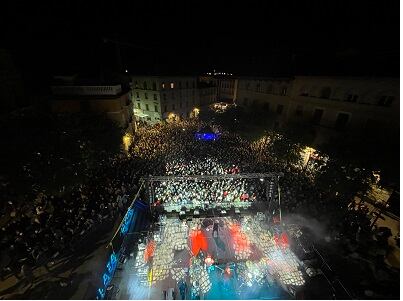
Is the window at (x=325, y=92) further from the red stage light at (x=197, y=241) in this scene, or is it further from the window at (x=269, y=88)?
the red stage light at (x=197, y=241)

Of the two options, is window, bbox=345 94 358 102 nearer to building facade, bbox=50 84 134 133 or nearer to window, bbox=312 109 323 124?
window, bbox=312 109 323 124

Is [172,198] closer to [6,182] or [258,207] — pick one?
[258,207]

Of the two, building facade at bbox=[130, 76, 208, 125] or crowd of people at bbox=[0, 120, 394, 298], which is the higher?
building facade at bbox=[130, 76, 208, 125]

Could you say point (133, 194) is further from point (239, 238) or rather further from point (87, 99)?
point (87, 99)

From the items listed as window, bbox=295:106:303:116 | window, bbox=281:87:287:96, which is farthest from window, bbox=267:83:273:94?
window, bbox=295:106:303:116

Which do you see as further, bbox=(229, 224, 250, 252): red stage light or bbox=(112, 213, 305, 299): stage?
bbox=(229, 224, 250, 252): red stage light

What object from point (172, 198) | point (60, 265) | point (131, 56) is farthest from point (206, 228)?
point (131, 56)
